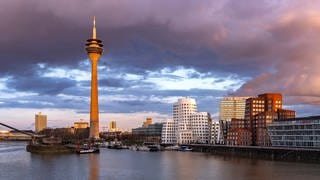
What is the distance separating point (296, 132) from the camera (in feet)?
501

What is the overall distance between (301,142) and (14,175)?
96615 millimetres

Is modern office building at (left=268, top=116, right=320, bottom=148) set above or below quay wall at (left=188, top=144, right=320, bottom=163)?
above

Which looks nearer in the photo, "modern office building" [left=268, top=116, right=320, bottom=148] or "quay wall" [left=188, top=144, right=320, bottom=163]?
"quay wall" [left=188, top=144, right=320, bottom=163]

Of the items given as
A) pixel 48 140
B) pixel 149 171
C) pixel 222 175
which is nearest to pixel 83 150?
A: pixel 48 140

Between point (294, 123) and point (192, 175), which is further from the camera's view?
point (294, 123)

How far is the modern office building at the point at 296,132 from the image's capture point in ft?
472

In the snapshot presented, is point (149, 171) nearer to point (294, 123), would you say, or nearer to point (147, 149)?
point (294, 123)

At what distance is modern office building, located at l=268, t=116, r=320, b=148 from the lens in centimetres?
14388

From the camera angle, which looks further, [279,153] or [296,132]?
[296,132]

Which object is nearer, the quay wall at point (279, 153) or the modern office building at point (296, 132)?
the quay wall at point (279, 153)

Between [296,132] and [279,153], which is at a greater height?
[296,132]

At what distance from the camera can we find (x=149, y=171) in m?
86.6

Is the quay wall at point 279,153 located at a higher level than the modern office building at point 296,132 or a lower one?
lower

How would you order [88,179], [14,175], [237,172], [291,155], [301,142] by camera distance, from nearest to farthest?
1. [88,179]
2. [14,175]
3. [237,172]
4. [291,155]
5. [301,142]
